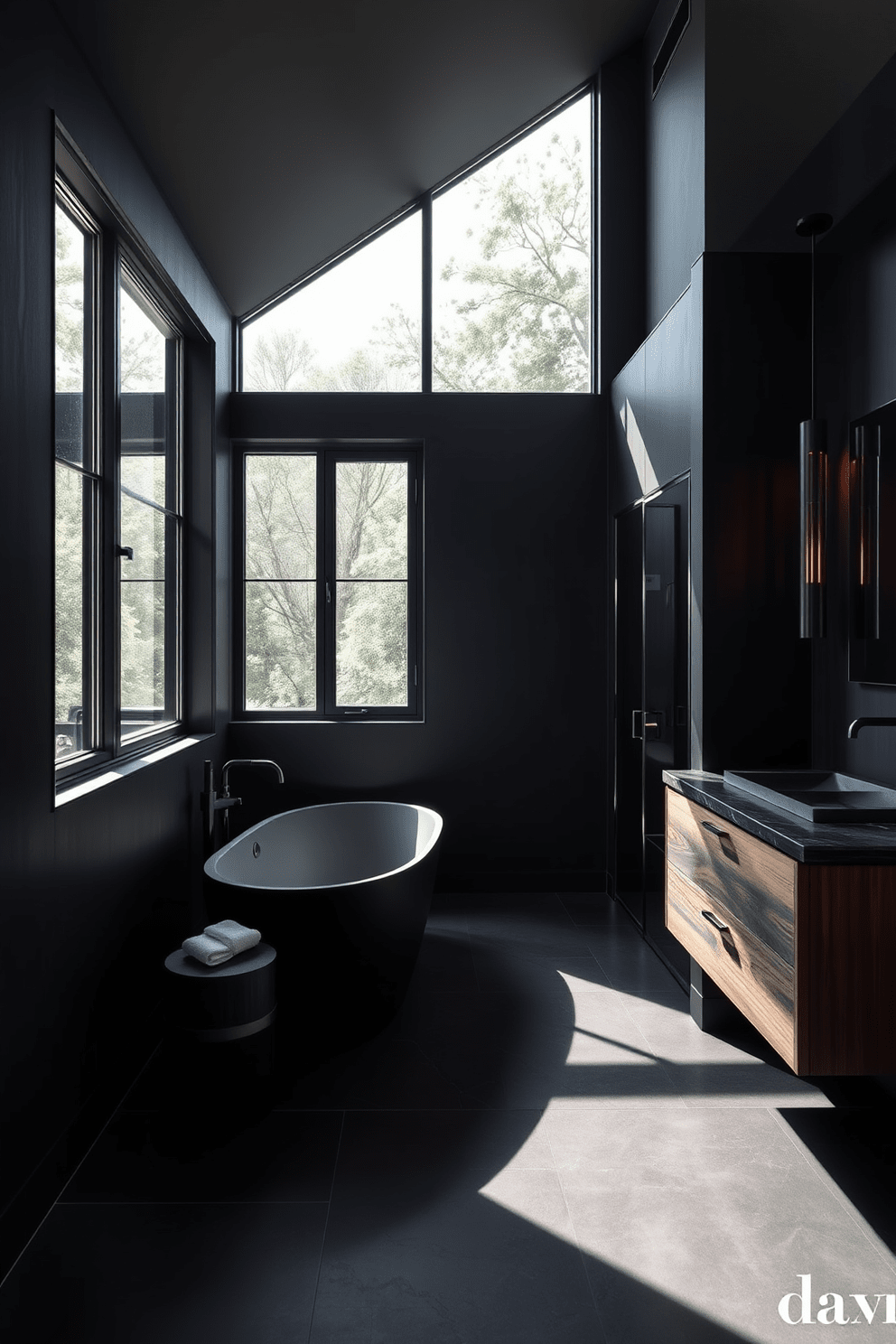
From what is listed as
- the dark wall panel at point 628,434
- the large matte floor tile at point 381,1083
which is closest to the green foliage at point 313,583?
the dark wall panel at point 628,434

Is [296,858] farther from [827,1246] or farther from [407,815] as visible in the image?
[827,1246]

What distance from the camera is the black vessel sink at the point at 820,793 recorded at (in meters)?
2.04

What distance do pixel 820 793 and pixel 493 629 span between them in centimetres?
232

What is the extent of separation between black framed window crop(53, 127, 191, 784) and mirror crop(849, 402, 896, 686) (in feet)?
6.78

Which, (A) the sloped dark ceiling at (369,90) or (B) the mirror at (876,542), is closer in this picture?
(B) the mirror at (876,542)

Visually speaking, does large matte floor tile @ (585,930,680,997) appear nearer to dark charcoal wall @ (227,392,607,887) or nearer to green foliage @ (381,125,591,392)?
dark charcoal wall @ (227,392,607,887)

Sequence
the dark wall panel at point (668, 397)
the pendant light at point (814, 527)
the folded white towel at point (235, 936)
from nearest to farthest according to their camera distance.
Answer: the pendant light at point (814, 527), the folded white towel at point (235, 936), the dark wall panel at point (668, 397)

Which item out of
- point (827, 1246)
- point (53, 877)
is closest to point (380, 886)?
point (53, 877)

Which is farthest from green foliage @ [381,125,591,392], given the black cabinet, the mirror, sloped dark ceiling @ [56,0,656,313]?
the mirror

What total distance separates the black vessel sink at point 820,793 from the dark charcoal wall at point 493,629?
6.21ft

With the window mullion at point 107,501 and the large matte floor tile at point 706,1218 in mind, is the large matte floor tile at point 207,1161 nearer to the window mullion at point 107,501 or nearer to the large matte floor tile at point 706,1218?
the large matte floor tile at point 706,1218

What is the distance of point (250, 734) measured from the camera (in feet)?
14.5

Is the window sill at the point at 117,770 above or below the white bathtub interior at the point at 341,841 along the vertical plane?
above

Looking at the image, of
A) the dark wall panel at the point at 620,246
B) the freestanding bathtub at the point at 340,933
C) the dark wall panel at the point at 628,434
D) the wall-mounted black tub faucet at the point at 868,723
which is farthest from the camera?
the dark wall panel at the point at 620,246
